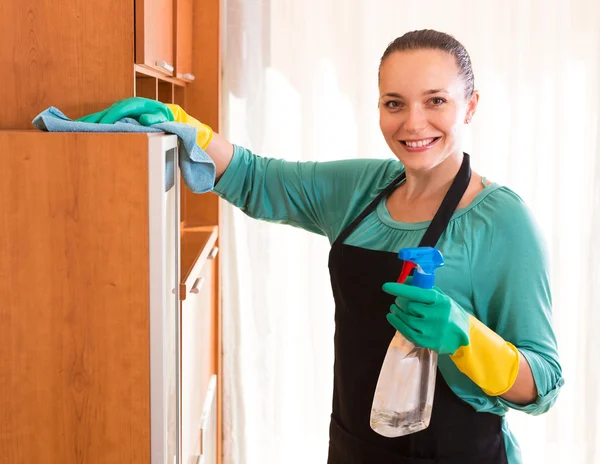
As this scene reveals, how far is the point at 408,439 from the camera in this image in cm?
142

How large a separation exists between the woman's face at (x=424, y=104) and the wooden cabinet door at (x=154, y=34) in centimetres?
45

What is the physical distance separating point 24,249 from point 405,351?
2.07ft

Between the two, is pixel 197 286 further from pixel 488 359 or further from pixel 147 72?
pixel 488 359

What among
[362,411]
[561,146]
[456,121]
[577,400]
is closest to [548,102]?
[561,146]

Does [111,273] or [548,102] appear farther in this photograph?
[548,102]

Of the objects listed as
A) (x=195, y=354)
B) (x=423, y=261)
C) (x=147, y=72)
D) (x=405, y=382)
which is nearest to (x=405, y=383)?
(x=405, y=382)

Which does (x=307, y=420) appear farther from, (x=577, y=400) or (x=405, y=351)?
(x=405, y=351)

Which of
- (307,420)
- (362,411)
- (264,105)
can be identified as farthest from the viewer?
(307,420)

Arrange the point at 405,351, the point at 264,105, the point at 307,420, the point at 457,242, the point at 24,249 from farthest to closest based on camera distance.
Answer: the point at 307,420 < the point at 264,105 < the point at 457,242 < the point at 405,351 < the point at 24,249

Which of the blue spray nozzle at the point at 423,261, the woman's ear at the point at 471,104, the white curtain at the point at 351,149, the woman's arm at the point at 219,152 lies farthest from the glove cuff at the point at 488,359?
the white curtain at the point at 351,149

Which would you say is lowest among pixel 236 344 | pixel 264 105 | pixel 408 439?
pixel 236 344

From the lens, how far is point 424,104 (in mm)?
1406

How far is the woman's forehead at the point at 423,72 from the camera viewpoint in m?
1.39

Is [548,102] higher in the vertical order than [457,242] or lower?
higher
